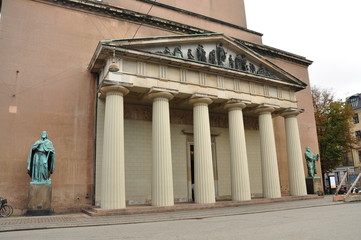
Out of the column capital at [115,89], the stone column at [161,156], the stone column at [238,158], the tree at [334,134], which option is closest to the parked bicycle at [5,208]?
the stone column at [161,156]

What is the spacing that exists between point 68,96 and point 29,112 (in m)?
2.22

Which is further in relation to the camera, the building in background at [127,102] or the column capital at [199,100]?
the column capital at [199,100]

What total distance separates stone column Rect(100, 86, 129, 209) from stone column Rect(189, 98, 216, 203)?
4.44m

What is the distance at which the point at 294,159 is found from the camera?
2147cm

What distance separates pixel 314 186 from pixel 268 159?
20.6ft

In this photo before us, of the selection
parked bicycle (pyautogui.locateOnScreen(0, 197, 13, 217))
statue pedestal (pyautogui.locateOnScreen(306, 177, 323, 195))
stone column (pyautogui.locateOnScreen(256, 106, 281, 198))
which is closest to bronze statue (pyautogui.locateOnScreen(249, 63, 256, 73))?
stone column (pyautogui.locateOnScreen(256, 106, 281, 198))

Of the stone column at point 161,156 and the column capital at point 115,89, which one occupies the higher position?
the column capital at point 115,89

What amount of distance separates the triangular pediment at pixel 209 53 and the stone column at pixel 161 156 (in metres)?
2.54

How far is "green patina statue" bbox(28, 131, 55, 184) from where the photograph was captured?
1454cm

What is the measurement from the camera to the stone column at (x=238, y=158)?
1806cm

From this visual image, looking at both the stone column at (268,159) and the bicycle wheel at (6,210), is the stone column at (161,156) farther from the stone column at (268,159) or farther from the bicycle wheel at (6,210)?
the stone column at (268,159)

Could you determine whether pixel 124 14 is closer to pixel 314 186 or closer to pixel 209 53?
pixel 209 53

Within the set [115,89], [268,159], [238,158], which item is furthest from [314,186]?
[115,89]

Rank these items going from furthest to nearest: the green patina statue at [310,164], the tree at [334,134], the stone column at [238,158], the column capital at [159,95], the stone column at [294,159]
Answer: the tree at [334,134] < the green patina statue at [310,164] < the stone column at [294,159] < the stone column at [238,158] < the column capital at [159,95]
